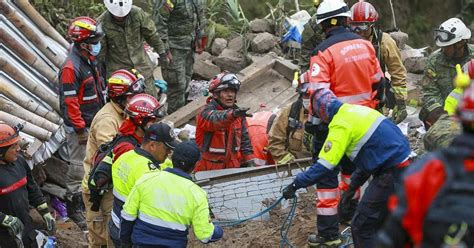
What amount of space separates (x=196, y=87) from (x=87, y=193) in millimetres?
4864

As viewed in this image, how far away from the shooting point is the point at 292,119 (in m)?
8.42

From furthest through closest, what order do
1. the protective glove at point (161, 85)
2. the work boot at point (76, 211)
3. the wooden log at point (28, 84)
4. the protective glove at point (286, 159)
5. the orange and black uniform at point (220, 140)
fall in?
1. the protective glove at point (161, 85)
2. the wooden log at point (28, 84)
3. the work boot at point (76, 211)
4. the protective glove at point (286, 159)
5. the orange and black uniform at point (220, 140)

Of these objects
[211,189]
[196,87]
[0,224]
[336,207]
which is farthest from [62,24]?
[336,207]

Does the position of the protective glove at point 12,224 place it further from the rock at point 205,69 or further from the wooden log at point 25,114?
the rock at point 205,69

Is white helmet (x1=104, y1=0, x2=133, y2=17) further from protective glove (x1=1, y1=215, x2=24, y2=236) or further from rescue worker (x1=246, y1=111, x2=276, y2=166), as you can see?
protective glove (x1=1, y1=215, x2=24, y2=236)

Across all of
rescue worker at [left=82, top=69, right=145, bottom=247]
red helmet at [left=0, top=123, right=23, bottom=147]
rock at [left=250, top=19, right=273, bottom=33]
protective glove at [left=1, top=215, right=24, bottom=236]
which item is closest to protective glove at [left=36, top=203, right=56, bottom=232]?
rescue worker at [left=82, top=69, right=145, bottom=247]

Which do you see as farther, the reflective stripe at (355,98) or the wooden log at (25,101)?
the wooden log at (25,101)

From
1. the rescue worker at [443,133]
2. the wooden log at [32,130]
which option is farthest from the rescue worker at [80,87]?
the rescue worker at [443,133]

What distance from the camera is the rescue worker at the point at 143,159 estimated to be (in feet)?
20.3

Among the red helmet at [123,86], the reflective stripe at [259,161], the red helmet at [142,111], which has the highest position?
the red helmet at [142,111]

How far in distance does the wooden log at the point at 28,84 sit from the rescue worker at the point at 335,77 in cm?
425

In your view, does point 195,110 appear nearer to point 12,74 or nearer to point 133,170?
point 12,74

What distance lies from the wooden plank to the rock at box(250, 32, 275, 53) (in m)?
0.62

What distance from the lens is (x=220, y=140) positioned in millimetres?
8484
